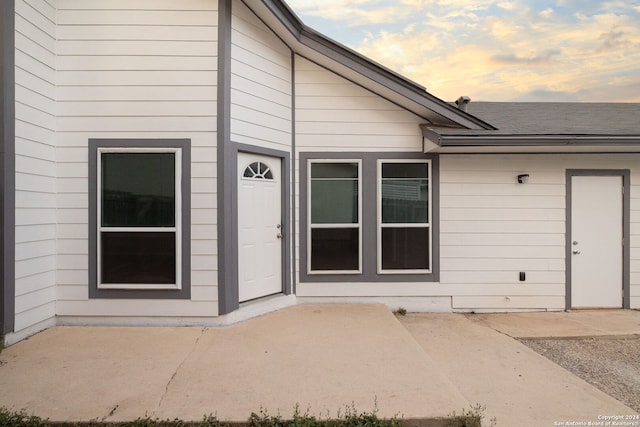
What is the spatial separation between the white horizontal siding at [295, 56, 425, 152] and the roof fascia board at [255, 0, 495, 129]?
38cm

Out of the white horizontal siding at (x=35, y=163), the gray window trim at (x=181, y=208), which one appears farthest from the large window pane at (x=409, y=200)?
the white horizontal siding at (x=35, y=163)

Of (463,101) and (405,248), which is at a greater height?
(463,101)

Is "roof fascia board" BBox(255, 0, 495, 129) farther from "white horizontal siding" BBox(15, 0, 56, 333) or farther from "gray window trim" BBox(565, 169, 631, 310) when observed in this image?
"white horizontal siding" BBox(15, 0, 56, 333)

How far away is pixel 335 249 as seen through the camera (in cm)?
534

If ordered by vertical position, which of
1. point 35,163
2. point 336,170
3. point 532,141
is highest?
point 532,141

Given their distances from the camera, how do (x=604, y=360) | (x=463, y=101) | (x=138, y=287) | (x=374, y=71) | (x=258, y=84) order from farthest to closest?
(x=463, y=101) < (x=374, y=71) < (x=258, y=84) < (x=138, y=287) < (x=604, y=360)

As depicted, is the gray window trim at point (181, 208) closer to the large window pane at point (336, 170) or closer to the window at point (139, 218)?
the window at point (139, 218)

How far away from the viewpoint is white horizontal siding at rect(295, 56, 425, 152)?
5285 mm

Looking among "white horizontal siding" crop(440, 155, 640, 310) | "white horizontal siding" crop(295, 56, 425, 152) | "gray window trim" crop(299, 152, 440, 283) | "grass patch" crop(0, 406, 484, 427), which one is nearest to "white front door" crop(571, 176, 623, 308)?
"white horizontal siding" crop(440, 155, 640, 310)

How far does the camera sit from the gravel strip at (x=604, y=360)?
319cm

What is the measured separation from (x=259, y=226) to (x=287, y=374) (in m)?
2.25

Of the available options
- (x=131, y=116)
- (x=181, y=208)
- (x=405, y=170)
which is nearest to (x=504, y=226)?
(x=405, y=170)

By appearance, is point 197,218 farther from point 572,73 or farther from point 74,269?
point 572,73

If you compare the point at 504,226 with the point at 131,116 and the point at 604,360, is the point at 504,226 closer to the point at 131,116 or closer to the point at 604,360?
the point at 604,360
